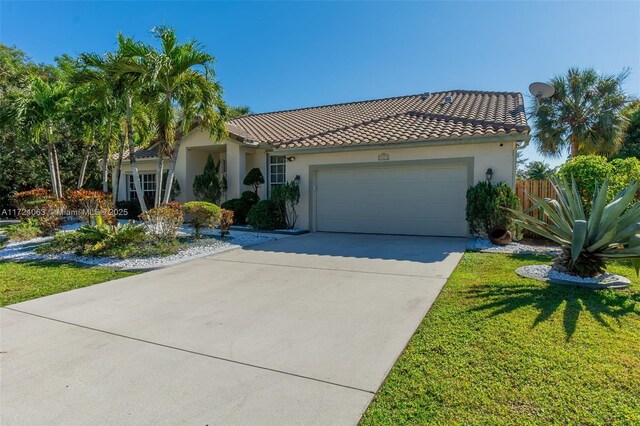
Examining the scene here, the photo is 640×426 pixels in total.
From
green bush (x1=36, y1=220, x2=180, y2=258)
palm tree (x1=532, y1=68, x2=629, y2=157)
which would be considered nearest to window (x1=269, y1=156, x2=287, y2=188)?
green bush (x1=36, y1=220, x2=180, y2=258)

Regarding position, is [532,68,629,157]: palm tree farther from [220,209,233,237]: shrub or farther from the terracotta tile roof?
[220,209,233,237]: shrub

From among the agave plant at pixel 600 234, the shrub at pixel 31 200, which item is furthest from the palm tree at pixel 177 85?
the agave plant at pixel 600 234

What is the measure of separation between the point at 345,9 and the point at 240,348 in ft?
40.1

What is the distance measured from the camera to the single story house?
36.3ft

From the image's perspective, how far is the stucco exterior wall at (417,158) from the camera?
422 inches

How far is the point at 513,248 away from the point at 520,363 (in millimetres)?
6905

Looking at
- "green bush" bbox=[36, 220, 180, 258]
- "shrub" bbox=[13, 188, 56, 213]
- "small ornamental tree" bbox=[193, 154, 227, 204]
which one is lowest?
"green bush" bbox=[36, 220, 180, 258]

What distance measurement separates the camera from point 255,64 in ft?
59.4

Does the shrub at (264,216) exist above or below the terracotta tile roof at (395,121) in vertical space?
below

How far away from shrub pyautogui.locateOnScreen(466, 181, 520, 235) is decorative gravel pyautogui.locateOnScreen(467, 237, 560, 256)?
1.94 ft

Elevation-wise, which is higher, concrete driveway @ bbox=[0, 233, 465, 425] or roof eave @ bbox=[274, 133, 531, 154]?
roof eave @ bbox=[274, 133, 531, 154]

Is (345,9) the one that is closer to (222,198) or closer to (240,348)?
(222,198)

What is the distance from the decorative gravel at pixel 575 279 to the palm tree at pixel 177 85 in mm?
9508

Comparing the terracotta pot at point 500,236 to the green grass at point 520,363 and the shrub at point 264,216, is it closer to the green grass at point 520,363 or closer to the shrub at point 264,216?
the green grass at point 520,363
